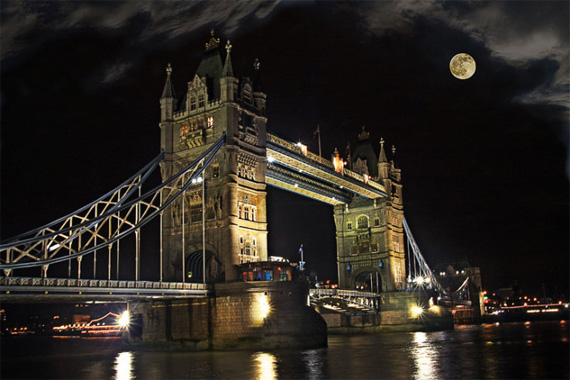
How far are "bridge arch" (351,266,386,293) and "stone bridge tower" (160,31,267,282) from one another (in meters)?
40.2

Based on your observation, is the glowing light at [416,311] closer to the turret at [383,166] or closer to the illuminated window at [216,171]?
Result: the turret at [383,166]

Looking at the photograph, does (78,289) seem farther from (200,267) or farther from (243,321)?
(200,267)

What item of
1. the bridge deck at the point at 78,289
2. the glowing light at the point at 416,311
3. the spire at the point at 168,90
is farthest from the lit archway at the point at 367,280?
the bridge deck at the point at 78,289

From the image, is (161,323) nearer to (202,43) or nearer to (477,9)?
(202,43)

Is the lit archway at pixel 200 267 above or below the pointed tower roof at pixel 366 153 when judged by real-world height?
below

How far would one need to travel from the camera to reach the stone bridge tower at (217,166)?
56125 mm

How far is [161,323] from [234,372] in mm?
22438

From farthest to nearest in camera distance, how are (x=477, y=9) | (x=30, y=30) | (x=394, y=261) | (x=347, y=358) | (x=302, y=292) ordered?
(x=394, y=261), (x=302, y=292), (x=347, y=358), (x=30, y=30), (x=477, y=9)

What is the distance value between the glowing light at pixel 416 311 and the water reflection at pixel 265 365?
49154 millimetres

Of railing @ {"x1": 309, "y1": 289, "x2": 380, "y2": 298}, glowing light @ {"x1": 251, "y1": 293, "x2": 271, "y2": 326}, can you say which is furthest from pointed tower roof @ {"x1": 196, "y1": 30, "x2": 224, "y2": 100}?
railing @ {"x1": 309, "y1": 289, "x2": 380, "y2": 298}

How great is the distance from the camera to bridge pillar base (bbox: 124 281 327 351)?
49094mm

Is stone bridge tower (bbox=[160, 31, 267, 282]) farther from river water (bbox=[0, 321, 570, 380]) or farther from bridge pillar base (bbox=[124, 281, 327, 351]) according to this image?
river water (bbox=[0, 321, 570, 380])

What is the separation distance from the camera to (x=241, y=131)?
5797 cm

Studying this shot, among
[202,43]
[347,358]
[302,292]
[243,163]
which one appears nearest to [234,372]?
[347,358]
